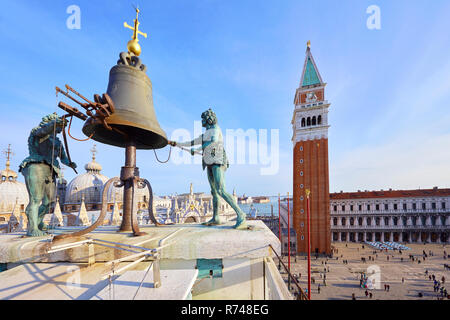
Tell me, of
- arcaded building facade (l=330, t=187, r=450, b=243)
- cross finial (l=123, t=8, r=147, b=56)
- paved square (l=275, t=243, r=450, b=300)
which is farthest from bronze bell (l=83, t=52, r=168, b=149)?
arcaded building facade (l=330, t=187, r=450, b=243)

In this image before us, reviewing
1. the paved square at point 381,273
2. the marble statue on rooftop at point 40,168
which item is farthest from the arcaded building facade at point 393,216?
the marble statue on rooftop at point 40,168

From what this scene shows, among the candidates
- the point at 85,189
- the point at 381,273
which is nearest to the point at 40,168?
the point at 381,273

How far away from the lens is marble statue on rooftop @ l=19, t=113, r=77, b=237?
5.68 m

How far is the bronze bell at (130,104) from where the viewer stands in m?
5.62

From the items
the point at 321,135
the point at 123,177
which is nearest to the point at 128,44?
the point at 123,177

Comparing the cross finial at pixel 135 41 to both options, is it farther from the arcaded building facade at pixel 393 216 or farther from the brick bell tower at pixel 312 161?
the arcaded building facade at pixel 393 216

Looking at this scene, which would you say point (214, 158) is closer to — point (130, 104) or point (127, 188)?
point (127, 188)

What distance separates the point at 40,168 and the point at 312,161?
43.9 meters

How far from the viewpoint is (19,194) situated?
1639 inches

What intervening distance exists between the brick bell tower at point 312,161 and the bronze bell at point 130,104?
40553 mm

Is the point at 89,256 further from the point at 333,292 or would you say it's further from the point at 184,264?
the point at 333,292

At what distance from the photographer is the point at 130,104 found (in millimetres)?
5895
